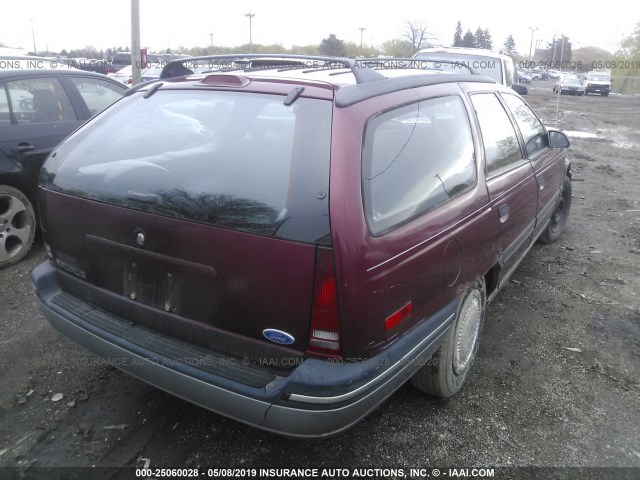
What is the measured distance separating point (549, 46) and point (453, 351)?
399 feet

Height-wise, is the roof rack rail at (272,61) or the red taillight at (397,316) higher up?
the roof rack rail at (272,61)

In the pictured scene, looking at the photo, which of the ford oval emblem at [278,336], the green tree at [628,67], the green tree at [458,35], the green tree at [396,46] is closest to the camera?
the ford oval emblem at [278,336]

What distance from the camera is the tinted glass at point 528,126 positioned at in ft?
12.7

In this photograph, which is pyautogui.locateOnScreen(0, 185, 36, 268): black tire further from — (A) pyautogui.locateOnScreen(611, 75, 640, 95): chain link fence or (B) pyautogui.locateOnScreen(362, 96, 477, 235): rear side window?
(A) pyautogui.locateOnScreen(611, 75, 640, 95): chain link fence

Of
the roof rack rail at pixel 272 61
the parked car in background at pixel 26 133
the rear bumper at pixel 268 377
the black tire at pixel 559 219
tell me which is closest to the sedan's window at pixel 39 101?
the parked car in background at pixel 26 133

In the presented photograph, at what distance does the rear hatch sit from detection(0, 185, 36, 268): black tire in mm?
2132

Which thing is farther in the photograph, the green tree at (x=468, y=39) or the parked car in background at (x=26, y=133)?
the green tree at (x=468, y=39)

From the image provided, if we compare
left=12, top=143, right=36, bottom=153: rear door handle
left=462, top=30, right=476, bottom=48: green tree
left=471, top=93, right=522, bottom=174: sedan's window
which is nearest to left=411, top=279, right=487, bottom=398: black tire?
left=471, top=93, right=522, bottom=174: sedan's window

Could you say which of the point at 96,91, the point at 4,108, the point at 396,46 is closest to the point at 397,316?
the point at 4,108

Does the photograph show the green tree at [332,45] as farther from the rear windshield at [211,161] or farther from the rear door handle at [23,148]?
the rear windshield at [211,161]

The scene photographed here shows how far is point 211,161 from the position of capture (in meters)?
2.21

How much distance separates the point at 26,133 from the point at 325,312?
3951 mm

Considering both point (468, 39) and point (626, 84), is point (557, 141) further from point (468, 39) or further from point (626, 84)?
point (468, 39)

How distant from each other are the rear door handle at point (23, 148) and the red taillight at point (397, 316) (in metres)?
3.92
